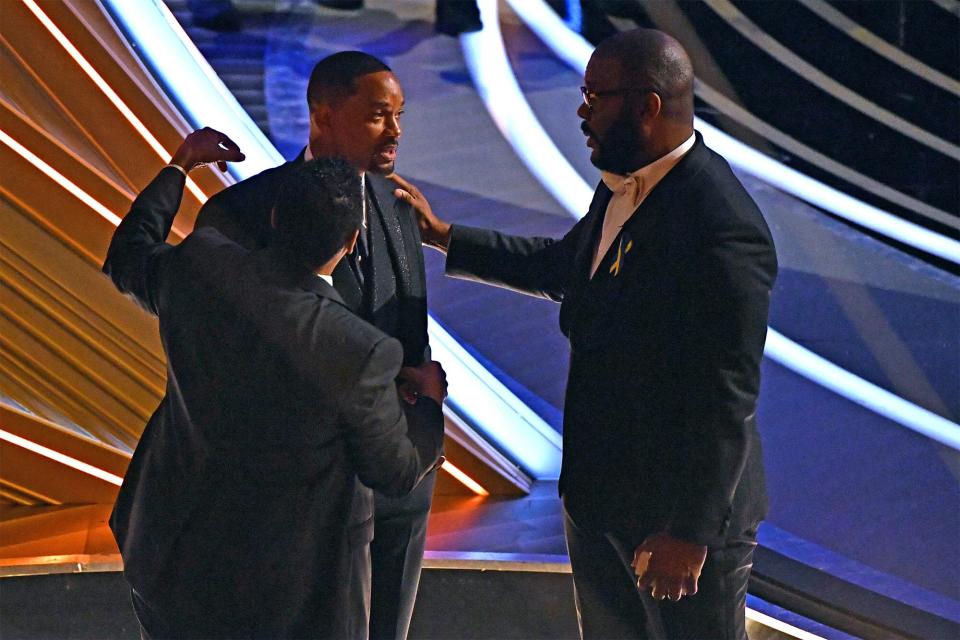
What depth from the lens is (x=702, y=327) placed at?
5.51ft

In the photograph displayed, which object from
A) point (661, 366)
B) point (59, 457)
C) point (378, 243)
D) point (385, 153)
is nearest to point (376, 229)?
point (378, 243)

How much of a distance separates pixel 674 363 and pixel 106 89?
1842 mm

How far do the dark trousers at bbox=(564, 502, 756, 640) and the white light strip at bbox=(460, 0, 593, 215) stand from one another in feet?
8.93

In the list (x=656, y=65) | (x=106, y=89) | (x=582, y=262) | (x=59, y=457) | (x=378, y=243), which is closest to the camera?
(x=656, y=65)

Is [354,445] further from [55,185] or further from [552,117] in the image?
[552,117]

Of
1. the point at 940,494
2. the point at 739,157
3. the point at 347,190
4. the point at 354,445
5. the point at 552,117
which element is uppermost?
the point at 347,190

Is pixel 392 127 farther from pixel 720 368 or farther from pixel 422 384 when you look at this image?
pixel 720 368

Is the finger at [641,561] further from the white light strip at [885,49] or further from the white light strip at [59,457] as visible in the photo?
the white light strip at [885,49]

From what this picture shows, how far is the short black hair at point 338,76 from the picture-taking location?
1998 millimetres

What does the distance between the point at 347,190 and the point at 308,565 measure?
Answer: 1.89 ft

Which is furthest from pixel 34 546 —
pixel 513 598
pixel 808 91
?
pixel 808 91

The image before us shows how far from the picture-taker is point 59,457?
319cm

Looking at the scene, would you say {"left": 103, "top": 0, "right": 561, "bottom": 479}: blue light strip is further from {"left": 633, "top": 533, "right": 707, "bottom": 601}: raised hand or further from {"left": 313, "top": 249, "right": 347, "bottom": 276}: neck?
{"left": 633, "top": 533, "right": 707, "bottom": 601}: raised hand

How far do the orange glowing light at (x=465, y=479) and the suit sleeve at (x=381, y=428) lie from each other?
1.85 m
